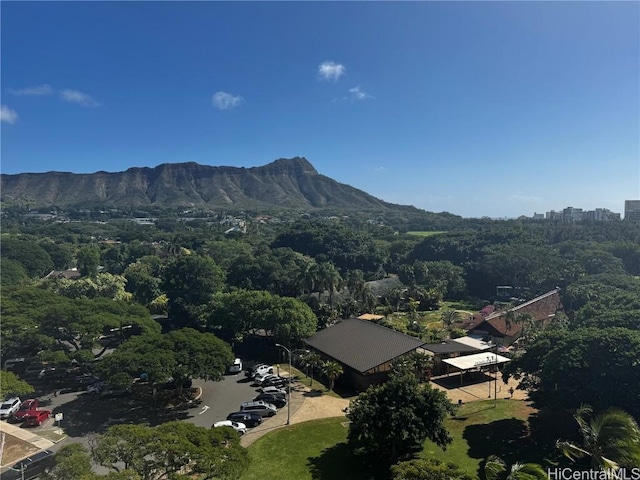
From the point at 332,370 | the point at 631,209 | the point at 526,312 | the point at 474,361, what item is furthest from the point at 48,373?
the point at 631,209

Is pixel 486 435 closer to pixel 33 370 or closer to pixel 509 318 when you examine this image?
pixel 509 318

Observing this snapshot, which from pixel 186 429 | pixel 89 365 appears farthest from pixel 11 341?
pixel 186 429

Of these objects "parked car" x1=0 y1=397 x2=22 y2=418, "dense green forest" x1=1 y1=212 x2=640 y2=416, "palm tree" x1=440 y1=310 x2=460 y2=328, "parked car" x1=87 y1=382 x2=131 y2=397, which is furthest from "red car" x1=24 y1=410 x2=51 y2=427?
"palm tree" x1=440 y1=310 x2=460 y2=328

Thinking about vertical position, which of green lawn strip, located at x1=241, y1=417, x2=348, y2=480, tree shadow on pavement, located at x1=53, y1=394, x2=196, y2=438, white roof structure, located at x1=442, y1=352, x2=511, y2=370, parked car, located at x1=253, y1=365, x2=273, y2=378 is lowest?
tree shadow on pavement, located at x1=53, y1=394, x2=196, y2=438

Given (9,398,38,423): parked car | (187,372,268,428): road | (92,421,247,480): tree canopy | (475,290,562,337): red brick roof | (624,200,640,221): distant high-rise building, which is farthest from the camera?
(624,200,640,221): distant high-rise building

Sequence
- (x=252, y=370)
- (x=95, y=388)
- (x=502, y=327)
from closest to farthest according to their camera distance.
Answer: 1. (x=95, y=388)
2. (x=252, y=370)
3. (x=502, y=327)

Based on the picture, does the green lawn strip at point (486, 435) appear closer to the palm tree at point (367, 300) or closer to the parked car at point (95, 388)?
the parked car at point (95, 388)

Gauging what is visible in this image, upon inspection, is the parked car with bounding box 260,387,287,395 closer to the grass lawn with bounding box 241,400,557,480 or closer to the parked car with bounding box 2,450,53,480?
the grass lawn with bounding box 241,400,557,480
